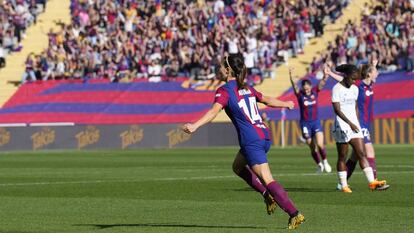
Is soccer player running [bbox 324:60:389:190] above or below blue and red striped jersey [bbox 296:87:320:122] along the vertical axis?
above

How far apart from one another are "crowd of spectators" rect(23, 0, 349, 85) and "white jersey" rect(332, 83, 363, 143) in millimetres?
32358

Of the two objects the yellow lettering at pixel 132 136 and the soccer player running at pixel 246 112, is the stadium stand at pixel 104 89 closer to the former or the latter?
the yellow lettering at pixel 132 136

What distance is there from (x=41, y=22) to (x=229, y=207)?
47525 mm

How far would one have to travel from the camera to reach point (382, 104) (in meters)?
50.5

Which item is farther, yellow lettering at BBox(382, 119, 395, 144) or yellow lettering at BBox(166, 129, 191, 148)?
yellow lettering at BBox(166, 129, 191, 148)

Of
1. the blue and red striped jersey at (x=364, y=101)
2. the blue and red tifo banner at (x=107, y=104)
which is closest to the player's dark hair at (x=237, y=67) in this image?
the blue and red striped jersey at (x=364, y=101)

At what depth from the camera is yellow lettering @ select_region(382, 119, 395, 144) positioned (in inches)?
1876

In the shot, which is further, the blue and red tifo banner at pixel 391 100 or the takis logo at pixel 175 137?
the takis logo at pixel 175 137

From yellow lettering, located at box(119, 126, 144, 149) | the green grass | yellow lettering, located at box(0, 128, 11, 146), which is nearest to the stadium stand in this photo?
yellow lettering, located at box(119, 126, 144, 149)

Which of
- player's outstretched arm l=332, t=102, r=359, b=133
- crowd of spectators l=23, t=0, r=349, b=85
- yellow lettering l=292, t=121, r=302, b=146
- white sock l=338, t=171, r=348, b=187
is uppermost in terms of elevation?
player's outstretched arm l=332, t=102, r=359, b=133

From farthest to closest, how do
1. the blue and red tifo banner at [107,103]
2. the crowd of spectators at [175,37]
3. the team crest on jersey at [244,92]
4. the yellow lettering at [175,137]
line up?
1. the crowd of spectators at [175,37]
2. the blue and red tifo banner at [107,103]
3. the yellow lettering at [175,137]
4. the team crest on jersey at [244,92]

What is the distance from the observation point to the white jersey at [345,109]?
74.1 ft

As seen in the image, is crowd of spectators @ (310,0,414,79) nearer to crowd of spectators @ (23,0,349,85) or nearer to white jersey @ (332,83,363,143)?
crowd of spectators @ (23,0,349,85)

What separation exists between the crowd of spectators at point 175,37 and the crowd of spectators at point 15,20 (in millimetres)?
1870
